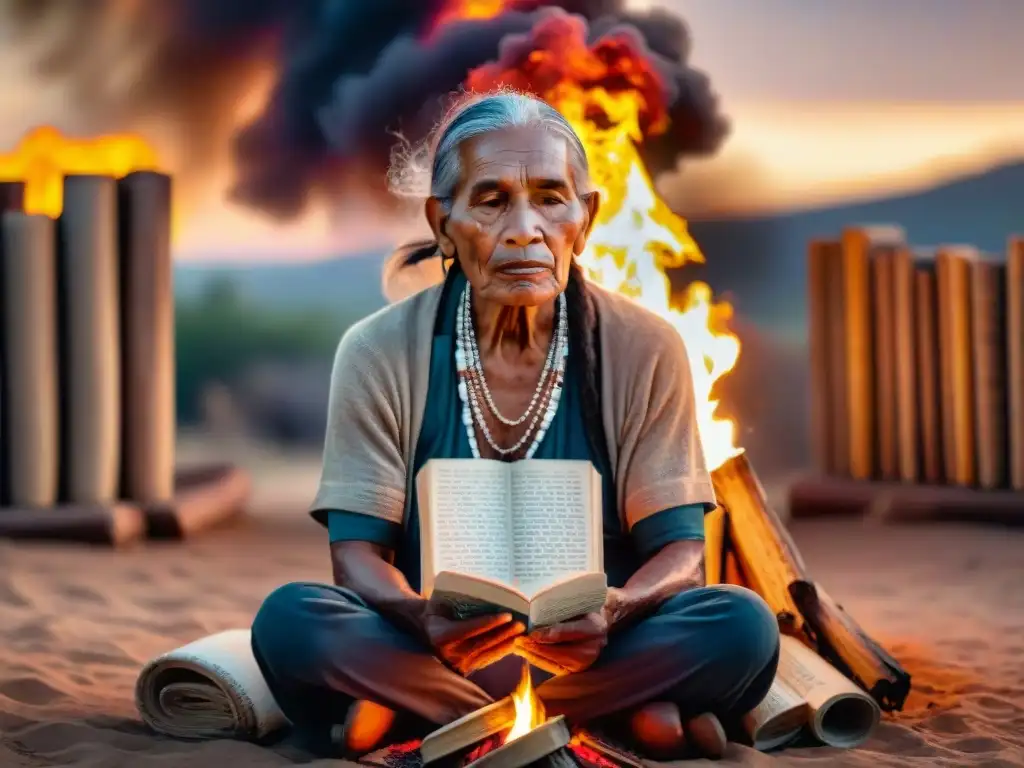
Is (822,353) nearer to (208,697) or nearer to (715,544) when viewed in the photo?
(715,544)

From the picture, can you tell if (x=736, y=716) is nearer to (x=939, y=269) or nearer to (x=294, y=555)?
(x=294, y=555)

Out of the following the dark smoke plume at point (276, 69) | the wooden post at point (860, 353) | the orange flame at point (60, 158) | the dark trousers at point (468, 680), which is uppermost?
the dark smoke plume at point (276, 69)

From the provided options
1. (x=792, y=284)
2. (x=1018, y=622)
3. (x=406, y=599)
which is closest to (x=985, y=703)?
(x=1018, y=622)

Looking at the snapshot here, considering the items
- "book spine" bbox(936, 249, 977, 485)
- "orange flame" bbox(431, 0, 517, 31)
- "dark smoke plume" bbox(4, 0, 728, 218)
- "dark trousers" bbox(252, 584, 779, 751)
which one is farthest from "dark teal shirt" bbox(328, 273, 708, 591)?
"dark smoke plume" bbox(4, 0, 728, 218)

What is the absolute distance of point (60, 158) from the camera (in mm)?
10758

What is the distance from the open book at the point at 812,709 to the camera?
376 centimetres

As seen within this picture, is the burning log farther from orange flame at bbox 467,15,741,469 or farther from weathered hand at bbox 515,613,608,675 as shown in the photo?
weathered hand at bbox 515,613,608,675

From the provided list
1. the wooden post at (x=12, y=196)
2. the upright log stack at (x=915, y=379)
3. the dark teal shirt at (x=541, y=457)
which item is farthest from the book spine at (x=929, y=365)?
the dark teal shirt at (x=541, y=457)

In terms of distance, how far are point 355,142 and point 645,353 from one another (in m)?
8.55

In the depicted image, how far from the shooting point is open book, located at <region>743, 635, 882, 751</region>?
12.3 feet

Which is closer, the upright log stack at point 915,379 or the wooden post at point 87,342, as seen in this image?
the wooden post at point 87,342

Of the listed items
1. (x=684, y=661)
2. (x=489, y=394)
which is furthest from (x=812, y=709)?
(x=489, y=394)

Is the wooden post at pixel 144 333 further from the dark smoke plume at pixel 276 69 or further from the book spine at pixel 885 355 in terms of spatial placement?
the dark smoke plume at pixel 276 69

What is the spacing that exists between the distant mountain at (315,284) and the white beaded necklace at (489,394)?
8385mm
